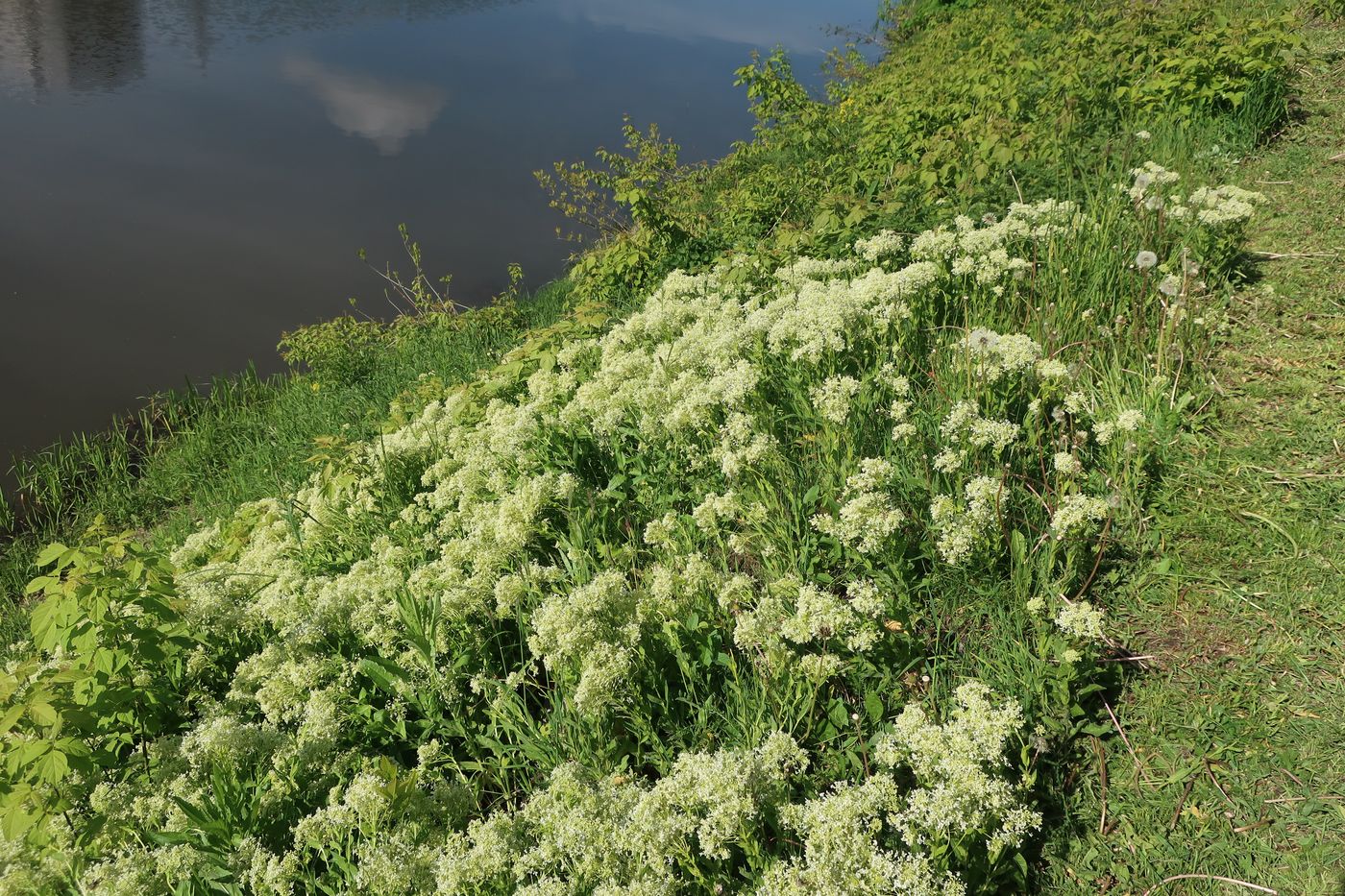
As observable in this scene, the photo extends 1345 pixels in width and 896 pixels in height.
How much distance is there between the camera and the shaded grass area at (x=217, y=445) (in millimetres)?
6688

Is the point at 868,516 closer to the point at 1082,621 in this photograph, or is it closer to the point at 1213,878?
the point at 1082,621

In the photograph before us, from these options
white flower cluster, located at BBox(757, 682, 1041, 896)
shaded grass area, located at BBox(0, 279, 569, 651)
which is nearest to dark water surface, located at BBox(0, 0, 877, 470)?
shaded grass area, located at BBox(0, 279, 569, 651)

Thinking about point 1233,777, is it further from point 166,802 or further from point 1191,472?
point 166,802

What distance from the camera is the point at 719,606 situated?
3.16m

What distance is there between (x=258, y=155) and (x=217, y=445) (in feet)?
29.5

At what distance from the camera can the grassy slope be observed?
8.23 feet

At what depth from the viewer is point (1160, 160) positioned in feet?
19.0

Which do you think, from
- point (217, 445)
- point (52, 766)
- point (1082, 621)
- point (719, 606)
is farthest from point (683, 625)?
point (217, 445)

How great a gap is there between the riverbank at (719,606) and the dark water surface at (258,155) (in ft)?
19.3

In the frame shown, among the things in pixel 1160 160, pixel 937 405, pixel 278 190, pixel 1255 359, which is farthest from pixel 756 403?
pixel 278 190

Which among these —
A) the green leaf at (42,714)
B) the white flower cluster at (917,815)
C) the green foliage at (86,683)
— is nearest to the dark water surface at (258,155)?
the green foliage at (86,683)

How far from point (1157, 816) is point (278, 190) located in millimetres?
14456

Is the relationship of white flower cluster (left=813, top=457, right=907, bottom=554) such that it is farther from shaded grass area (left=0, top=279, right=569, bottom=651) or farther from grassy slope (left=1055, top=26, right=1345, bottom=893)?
shaded grass area (left=0, top=279, right=569, bottom=651)

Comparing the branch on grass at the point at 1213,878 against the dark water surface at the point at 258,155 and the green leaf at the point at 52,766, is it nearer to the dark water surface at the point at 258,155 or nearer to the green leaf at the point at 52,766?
the green leaf at the point at 52,766
